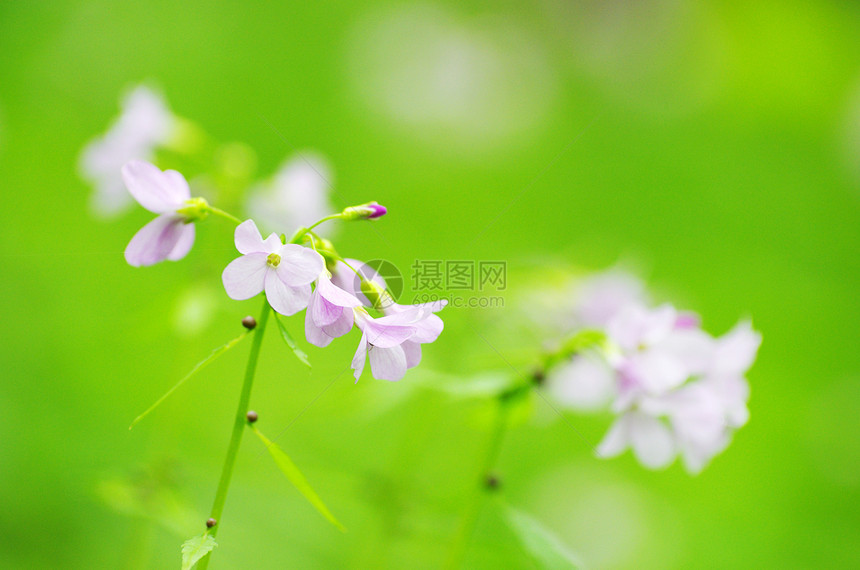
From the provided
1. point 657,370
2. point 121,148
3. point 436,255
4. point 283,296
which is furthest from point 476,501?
point 436,255

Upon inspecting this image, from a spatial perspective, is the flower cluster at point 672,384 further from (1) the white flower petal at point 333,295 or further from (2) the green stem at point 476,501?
(1) the white flower petal at point 333,295


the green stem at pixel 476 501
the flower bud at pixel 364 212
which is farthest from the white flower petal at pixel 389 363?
the green stem at pixel 476 501

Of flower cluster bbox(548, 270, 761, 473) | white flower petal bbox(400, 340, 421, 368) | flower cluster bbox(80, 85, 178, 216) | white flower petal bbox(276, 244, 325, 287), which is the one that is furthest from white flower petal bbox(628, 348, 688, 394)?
flower cluster bbox(80, 85, 178, 216)

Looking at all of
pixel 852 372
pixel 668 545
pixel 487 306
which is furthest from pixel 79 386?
pixel 852 372

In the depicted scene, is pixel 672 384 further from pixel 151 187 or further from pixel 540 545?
pixel 151 187

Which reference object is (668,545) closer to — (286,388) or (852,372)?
(286,388)
